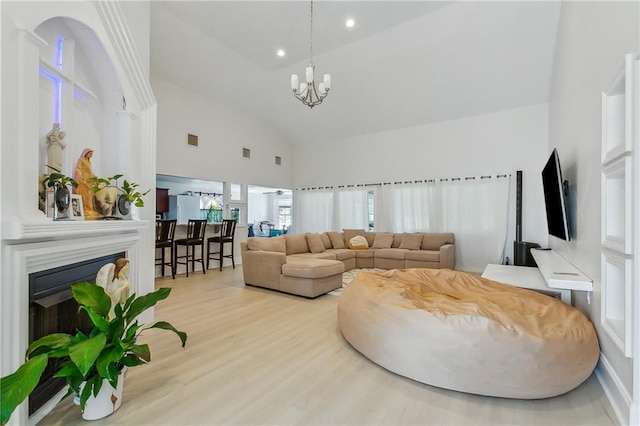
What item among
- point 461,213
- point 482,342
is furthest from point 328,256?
point 482,342

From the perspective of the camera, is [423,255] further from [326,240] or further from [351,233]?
[326,240]

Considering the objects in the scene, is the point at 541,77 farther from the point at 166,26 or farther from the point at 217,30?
the point at 166,26

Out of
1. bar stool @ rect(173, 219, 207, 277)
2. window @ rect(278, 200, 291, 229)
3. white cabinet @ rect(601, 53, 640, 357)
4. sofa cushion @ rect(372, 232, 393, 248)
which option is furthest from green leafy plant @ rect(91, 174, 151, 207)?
window @ rect(278, 200, 291, 229)

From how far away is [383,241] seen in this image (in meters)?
6.80

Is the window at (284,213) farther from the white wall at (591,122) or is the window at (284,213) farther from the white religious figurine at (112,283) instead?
the white religious figurine at (112,283)

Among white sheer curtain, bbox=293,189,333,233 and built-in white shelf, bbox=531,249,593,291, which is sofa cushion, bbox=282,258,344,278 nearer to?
built-in white shelf, bbox=531,249,593,291

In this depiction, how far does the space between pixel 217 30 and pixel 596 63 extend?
478 cm

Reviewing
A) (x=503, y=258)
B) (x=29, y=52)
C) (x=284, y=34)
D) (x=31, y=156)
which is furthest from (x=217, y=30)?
(x=503, y=258)

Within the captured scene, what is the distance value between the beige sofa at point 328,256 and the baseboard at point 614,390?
285cm

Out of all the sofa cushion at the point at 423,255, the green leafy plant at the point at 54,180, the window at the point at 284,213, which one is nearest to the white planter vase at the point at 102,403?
the green leafy plant at the point at 54,180

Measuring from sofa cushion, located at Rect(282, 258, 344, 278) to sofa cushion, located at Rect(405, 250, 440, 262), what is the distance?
2.17 m

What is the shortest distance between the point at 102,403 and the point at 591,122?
3.91 meters

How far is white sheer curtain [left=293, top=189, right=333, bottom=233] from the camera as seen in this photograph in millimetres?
8180

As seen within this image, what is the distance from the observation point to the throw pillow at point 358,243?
674cm
